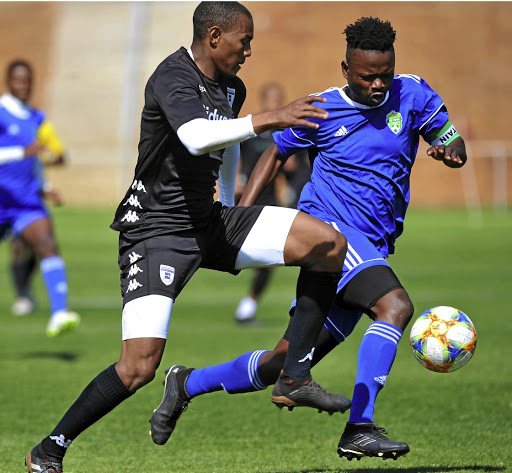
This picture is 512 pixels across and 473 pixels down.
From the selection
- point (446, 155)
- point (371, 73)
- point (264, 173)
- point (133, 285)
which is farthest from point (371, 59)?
point (133, 285)

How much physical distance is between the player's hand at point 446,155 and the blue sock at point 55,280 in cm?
550

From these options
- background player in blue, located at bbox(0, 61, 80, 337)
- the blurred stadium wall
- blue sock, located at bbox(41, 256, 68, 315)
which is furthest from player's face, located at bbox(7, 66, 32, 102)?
the blurred stadium wall

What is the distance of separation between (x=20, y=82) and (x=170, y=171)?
6.01m

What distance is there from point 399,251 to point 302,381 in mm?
16072

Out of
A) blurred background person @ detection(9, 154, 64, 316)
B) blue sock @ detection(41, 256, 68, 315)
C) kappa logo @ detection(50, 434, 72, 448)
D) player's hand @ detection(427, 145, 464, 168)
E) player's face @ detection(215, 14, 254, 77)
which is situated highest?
player's face @ detection(215, 14, 254, 77)

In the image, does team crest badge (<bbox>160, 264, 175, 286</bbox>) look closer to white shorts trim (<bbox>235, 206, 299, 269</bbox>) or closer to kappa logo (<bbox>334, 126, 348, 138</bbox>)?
white shorts trim (<bbox>235, 206, 299, 269</bbox>)

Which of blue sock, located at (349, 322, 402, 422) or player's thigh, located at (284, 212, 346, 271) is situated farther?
blue sock, located at (349, 322, 402, 422)

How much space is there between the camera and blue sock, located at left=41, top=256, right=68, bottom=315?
33.7 ft

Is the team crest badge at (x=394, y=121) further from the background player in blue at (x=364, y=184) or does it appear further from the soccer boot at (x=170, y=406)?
the soccer boot at (x=170, y=406)

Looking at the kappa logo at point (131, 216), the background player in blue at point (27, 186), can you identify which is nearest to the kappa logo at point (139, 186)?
the kappa logo at point (131, 216)

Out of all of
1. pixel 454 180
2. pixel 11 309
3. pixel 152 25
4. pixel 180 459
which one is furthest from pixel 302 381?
pixel 152 25

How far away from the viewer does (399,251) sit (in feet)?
69.4

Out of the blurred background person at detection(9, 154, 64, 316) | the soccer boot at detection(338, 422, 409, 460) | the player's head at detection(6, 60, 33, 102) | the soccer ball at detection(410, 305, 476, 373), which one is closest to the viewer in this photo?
the soccer boot at detection(338, 422, 409, 460)

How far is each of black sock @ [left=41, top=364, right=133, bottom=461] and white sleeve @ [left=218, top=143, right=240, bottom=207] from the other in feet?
4.50
